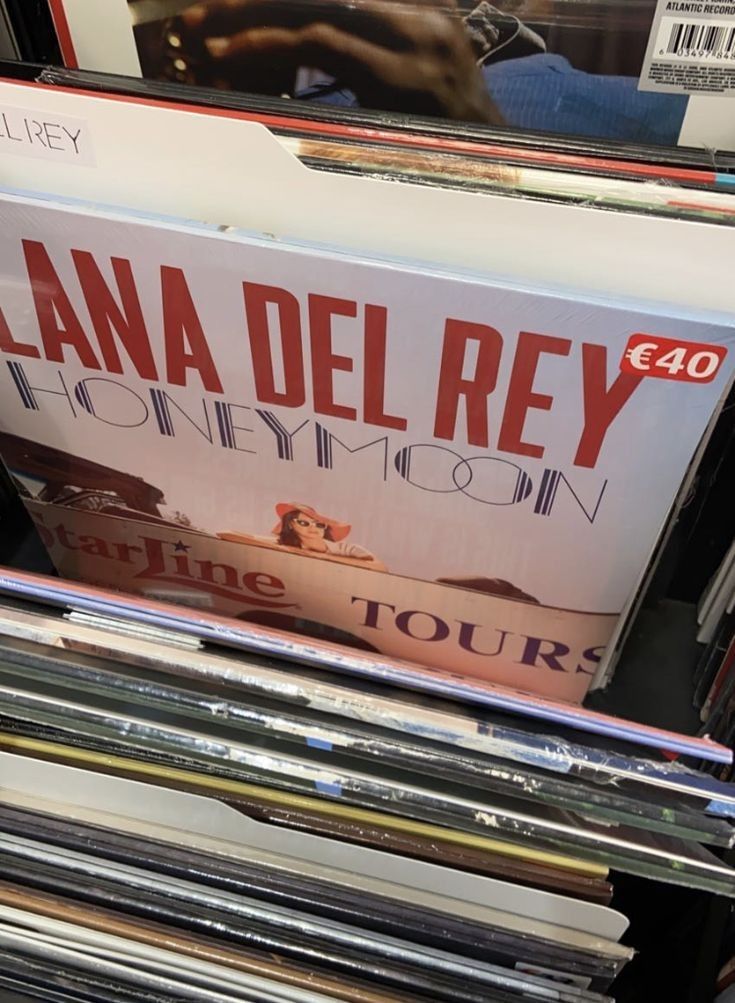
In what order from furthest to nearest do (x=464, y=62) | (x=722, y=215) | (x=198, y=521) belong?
1. (x=198, y=521)
2. (x=464, y=62)
3. (x=722, y=215)

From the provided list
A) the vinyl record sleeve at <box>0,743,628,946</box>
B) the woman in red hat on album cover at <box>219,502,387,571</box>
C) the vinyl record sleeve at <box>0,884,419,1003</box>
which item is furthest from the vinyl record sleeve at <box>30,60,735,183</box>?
the vinyl record sleeve at <box>0,884,419,1003</box>

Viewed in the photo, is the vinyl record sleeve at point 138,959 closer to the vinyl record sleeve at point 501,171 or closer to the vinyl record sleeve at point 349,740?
the vinyl record sleeve at point 349,740

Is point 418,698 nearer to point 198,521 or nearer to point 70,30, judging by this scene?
point 198,521

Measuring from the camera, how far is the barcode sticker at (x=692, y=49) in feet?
1.59

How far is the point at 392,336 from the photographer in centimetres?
50

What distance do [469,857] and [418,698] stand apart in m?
0.10

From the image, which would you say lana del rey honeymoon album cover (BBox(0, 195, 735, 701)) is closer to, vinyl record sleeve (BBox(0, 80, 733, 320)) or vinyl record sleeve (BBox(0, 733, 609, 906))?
vinyl record sleeve (BBox(0, 80, 733, 320))

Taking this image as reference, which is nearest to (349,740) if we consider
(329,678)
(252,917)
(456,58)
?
(329,678)

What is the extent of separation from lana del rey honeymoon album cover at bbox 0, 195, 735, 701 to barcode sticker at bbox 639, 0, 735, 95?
6.9 inches

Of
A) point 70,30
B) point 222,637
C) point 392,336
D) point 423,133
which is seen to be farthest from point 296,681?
point 70,30

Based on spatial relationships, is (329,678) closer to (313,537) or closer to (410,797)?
(410,797)

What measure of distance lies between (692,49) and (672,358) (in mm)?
192

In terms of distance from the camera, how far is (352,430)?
57cm

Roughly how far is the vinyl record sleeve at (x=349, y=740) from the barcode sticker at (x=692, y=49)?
407 mm
